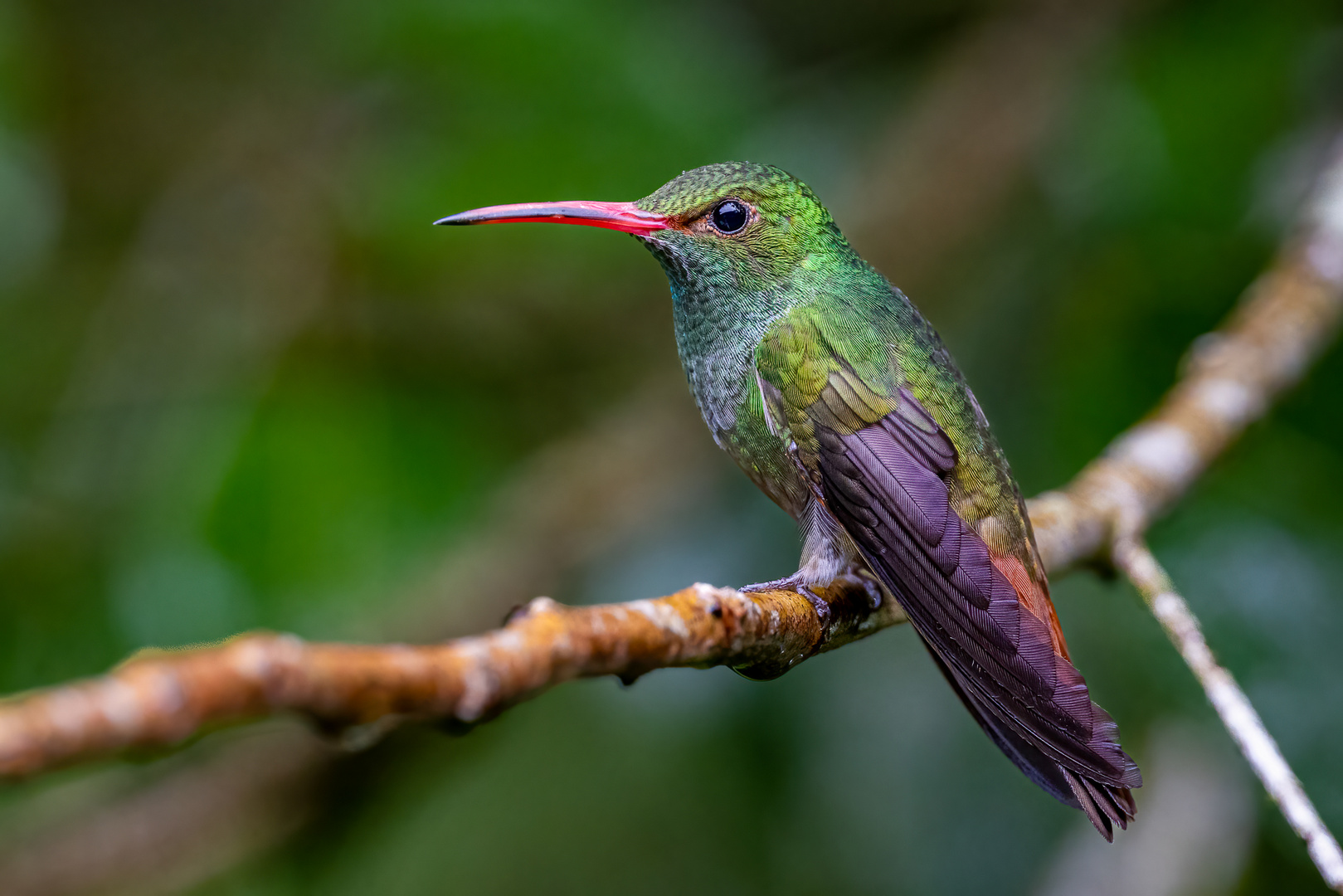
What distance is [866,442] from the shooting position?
2.28 metres

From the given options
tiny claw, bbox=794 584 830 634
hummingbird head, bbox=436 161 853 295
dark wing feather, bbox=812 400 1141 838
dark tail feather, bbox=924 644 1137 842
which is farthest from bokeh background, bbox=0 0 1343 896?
tiny claw, bbox=794 584 830 634

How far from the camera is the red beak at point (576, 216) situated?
2236 mm

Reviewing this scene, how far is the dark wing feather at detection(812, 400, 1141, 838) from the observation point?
187 cm

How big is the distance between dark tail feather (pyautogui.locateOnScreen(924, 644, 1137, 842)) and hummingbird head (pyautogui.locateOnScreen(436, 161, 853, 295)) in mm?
920

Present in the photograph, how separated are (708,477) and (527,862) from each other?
1.38 meters

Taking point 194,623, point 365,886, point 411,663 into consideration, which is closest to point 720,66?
point 194,623

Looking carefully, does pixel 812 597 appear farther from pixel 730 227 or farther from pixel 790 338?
pixel 730 227

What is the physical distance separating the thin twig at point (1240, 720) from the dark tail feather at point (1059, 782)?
0.21 meters

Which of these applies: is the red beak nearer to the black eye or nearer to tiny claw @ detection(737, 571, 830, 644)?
the black eye

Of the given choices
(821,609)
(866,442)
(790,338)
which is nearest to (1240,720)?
(821,609)

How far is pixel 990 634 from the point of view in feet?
6.63

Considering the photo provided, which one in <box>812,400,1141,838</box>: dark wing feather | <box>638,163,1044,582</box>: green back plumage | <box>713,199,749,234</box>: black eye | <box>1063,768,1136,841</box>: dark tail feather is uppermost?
<box>713,199,749,234</box>: black eye

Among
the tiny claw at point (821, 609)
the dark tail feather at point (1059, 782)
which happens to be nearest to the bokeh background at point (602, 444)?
the dark tail feather at point (1059, 782)

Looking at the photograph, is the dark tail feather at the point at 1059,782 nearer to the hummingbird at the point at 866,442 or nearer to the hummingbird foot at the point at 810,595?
the hummingbird at the point at 866,442
